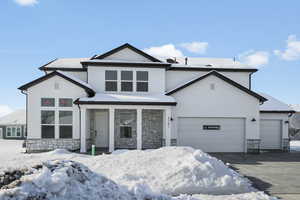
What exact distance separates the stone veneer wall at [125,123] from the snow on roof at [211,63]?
5.11 meters

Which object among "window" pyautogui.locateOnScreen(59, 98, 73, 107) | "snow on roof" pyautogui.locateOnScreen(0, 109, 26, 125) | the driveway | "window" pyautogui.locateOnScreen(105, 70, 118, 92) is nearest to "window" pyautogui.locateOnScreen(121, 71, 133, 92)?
"window" pyautogui.locateOnScreen(105, 70, 118, 92)

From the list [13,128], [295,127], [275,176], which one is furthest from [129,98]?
[295,127]

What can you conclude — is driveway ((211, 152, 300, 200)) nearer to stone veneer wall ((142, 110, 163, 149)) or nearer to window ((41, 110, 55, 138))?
Answer: stone veneer wall ((142, 110, 163, 149))

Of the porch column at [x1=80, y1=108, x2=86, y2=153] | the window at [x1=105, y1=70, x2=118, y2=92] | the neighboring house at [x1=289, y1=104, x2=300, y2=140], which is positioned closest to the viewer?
the porch column at [x1=80, y1=108, x2=86, y2=153]

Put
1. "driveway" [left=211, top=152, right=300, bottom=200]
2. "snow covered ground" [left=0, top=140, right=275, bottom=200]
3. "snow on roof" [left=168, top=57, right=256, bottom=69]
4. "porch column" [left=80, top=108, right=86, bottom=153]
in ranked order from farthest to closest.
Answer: "snow on roof" [left=168, top=57, right=256, bottom=69] < "porch column" [left=80, top=108, right=86, bottom=153] < "driveway" [left=211, top=152, right=300, bottom=200] < "snow covered ground" [left=0, top=140, right=275, bottom=200]

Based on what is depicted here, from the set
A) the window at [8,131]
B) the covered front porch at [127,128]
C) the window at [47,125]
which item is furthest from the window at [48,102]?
the window at [8,131]

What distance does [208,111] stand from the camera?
15.8 meters

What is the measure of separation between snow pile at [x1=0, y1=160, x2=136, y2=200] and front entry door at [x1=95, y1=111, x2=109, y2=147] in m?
11.5

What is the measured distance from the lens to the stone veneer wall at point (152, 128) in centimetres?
1652

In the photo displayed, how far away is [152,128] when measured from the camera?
1659cm

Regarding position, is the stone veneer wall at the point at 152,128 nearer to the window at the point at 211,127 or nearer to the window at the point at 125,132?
the window at the point at 125,132

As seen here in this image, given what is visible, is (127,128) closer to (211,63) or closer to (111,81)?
(111,81)

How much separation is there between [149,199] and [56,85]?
11.7 meters

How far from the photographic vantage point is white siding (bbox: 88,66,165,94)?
16266 mm
